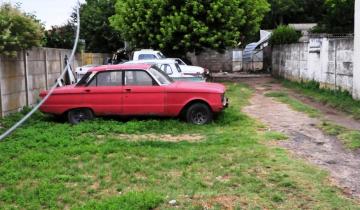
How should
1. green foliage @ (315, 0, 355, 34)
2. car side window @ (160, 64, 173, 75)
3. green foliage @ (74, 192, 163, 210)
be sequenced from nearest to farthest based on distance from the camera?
green foliage @ (74, 192, 163, 210) < car side window @ (160, 64, 173, 75) < green foliage @ (315, 0, 355, 34)

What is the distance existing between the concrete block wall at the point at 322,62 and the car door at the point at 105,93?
7.09 m

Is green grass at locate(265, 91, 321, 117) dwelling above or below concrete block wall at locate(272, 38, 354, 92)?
below

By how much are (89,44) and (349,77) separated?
21.2 metres

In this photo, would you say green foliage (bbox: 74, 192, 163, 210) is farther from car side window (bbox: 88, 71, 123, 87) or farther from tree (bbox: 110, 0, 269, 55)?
tree (bbox: 110, 0, 269, 55)

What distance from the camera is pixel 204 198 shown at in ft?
19.4

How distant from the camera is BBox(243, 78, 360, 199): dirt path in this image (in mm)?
6898

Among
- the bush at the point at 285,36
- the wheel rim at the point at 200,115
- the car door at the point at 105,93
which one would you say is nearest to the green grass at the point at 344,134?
the wheel rim at the point at 200,115

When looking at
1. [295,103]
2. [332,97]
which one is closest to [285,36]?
[332,97]

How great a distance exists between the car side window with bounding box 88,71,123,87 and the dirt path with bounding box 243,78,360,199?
361cm

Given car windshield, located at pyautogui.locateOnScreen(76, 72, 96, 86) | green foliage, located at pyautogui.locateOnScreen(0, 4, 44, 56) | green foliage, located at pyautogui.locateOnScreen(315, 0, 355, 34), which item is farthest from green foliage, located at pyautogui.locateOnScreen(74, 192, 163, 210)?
green foliage, located at pyautogui.locateOnScreen(315, 0, 355, 34)

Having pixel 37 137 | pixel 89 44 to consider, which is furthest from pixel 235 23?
pixel 37 137

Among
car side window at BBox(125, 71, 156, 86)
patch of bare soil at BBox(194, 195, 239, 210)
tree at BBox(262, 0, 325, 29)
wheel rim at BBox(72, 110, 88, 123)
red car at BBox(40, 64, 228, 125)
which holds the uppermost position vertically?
tree at BBox(262, 0, 325, 29)

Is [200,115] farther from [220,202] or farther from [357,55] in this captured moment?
[220,202]

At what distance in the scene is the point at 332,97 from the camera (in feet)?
50.5
